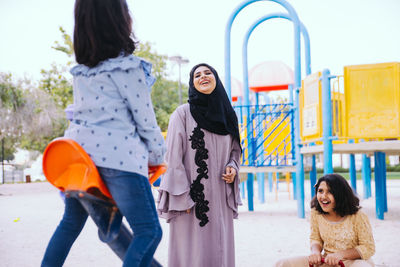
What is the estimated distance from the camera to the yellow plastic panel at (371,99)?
6027 mm

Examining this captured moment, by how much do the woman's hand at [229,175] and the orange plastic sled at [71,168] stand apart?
136 centimetres

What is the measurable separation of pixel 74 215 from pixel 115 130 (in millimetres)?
428

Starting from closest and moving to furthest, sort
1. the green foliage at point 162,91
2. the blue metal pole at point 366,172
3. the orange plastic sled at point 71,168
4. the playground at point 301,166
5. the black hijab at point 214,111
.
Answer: the orange plastic sled at point 71,168, the black hijab at point 214,111, the playground at point 301,166, the blue metal pole at point 366,172, the green foliage at point 162,91

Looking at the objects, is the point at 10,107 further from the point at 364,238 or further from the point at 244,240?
the point at 364,238

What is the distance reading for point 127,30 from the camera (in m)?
2.00

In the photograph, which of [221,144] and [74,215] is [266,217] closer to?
[221,144]

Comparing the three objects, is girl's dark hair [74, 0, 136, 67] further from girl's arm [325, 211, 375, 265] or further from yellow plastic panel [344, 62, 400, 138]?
yellow plastic panel [344, 62, 400, 138]

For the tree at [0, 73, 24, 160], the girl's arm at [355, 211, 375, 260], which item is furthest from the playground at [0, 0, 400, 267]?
the tree at [0, 73, 24, 160]

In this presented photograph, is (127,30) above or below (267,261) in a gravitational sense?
above

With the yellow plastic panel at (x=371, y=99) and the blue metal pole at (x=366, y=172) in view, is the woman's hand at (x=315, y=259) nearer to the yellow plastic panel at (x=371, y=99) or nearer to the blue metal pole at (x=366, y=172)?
the yellow plastic panel at (x=371, y=99)

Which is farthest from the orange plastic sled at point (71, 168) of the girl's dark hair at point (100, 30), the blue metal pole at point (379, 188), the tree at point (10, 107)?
the tree at point (10, 107)

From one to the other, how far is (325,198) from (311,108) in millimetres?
4019

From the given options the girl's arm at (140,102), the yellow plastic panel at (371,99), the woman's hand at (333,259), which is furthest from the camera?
the yellow plastic panel at (371,99)

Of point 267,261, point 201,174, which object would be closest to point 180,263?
point 201,174
